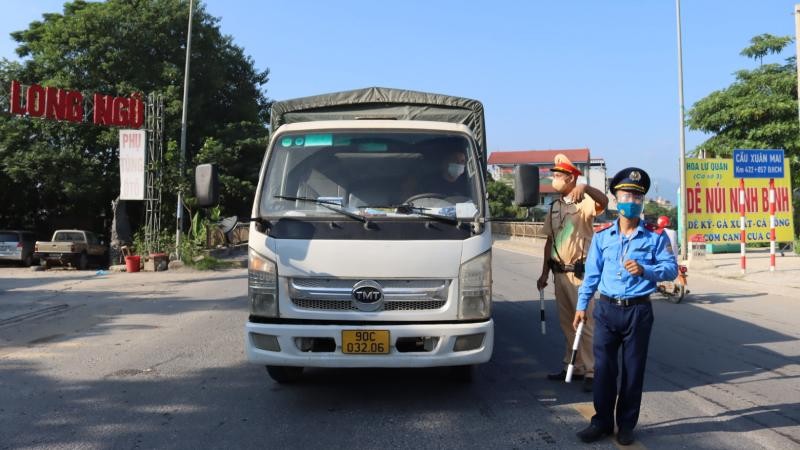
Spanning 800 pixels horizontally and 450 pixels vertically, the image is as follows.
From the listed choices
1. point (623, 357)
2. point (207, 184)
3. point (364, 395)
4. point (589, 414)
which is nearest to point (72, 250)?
point (207, 184)

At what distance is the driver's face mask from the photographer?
5336mm

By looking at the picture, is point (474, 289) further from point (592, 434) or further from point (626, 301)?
point (592, 434)

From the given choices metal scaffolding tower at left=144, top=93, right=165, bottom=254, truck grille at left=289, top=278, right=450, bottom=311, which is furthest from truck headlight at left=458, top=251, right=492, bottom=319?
metal scaffolding tower at left=144, top=93, right=165, bottom=254

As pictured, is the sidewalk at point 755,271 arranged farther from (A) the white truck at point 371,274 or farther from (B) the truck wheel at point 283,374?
(B) the truck wheel at point 283,374

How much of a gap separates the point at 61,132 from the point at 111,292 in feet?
52.5

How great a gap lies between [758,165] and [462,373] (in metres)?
13.3

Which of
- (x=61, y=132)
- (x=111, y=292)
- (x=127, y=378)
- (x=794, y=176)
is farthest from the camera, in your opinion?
(x=61, y=132)

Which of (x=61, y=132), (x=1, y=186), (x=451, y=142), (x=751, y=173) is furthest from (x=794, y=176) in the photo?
(x=1, y=186)

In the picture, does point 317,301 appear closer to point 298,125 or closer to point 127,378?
point 298,125

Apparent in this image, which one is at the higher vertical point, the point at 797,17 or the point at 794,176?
the point at 797,17

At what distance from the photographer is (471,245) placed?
4.70 metres

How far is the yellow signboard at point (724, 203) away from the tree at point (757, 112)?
559cm

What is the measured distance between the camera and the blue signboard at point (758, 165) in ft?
50.4

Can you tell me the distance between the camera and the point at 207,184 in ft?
17.9
